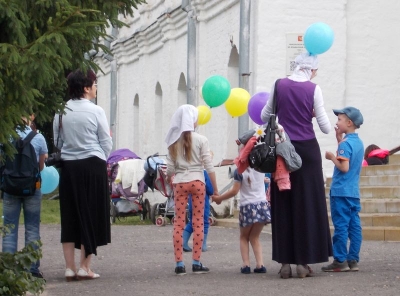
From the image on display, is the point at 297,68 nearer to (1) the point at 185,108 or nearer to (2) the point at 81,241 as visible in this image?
(1) the point at 185,108

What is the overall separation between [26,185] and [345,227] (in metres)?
2.95

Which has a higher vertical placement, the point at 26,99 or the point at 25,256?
the point at 26,99

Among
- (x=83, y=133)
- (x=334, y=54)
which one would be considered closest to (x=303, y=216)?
(x=83, y=133)

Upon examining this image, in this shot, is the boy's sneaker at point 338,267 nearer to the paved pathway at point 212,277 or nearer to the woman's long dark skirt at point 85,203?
the paved pathway at point 212,277

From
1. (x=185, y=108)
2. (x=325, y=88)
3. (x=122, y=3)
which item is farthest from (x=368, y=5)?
(x=122, y=3)

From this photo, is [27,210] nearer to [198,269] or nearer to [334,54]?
[198,269]

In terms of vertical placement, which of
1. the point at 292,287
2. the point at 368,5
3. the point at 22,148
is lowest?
the point at 292,287

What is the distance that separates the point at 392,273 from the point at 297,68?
203 cm

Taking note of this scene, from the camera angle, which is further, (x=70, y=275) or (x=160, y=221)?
(x=160, y=221)

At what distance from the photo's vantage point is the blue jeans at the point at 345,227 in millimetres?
9805

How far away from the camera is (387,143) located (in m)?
19.8

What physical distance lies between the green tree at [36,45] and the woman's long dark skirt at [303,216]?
3031mm

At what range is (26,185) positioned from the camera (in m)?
9.34

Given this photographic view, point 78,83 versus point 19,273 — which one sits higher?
point 78,83
